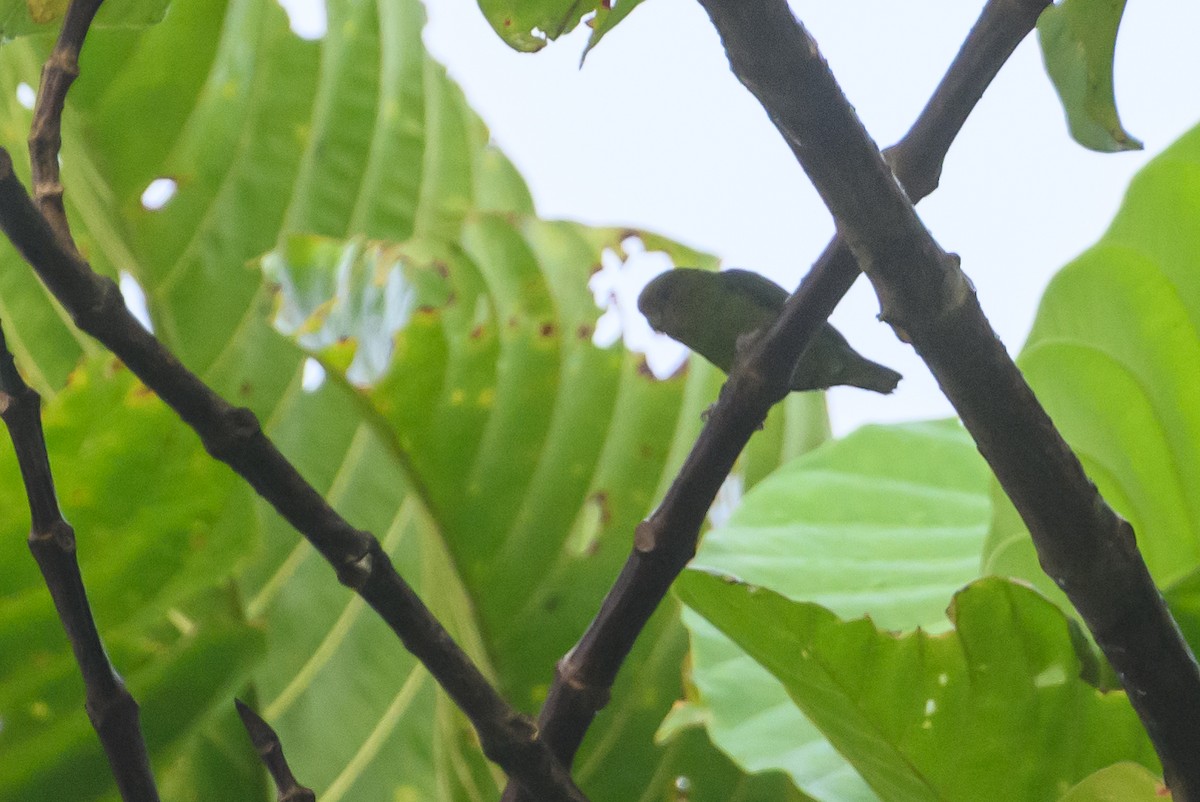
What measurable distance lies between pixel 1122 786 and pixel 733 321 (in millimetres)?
153

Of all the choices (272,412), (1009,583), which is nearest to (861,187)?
(1009,583)

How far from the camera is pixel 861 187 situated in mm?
181

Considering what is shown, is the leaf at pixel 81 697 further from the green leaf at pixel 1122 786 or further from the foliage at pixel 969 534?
the green leaf at pixel 1122 786

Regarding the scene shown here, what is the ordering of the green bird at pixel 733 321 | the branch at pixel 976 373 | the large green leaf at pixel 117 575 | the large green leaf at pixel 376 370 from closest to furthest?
the branch at pixel 976 373
the green bird at pixel 733 321
the large green leaf at pixel 117 575
the large green leaf at pixel 376 370

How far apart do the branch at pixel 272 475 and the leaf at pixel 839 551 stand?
0.19 metres

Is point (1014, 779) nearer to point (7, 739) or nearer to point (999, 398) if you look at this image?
point (999, 398)

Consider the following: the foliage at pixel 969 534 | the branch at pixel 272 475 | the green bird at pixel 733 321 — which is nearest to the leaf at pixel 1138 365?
the foliage at pixel 969 534

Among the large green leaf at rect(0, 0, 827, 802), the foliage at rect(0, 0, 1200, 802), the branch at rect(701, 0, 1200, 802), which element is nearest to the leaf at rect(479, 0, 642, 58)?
the foliage at rect(0, 0, 1200, 802)

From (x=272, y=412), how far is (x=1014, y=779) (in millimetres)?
450

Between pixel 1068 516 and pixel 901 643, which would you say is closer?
pixel 1068 516

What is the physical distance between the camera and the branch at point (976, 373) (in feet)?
0.56

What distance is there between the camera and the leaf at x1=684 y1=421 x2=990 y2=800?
0.44m

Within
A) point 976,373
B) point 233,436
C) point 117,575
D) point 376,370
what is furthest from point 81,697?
point 976,373

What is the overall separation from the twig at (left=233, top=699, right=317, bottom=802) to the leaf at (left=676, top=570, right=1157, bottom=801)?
0.12 metres
